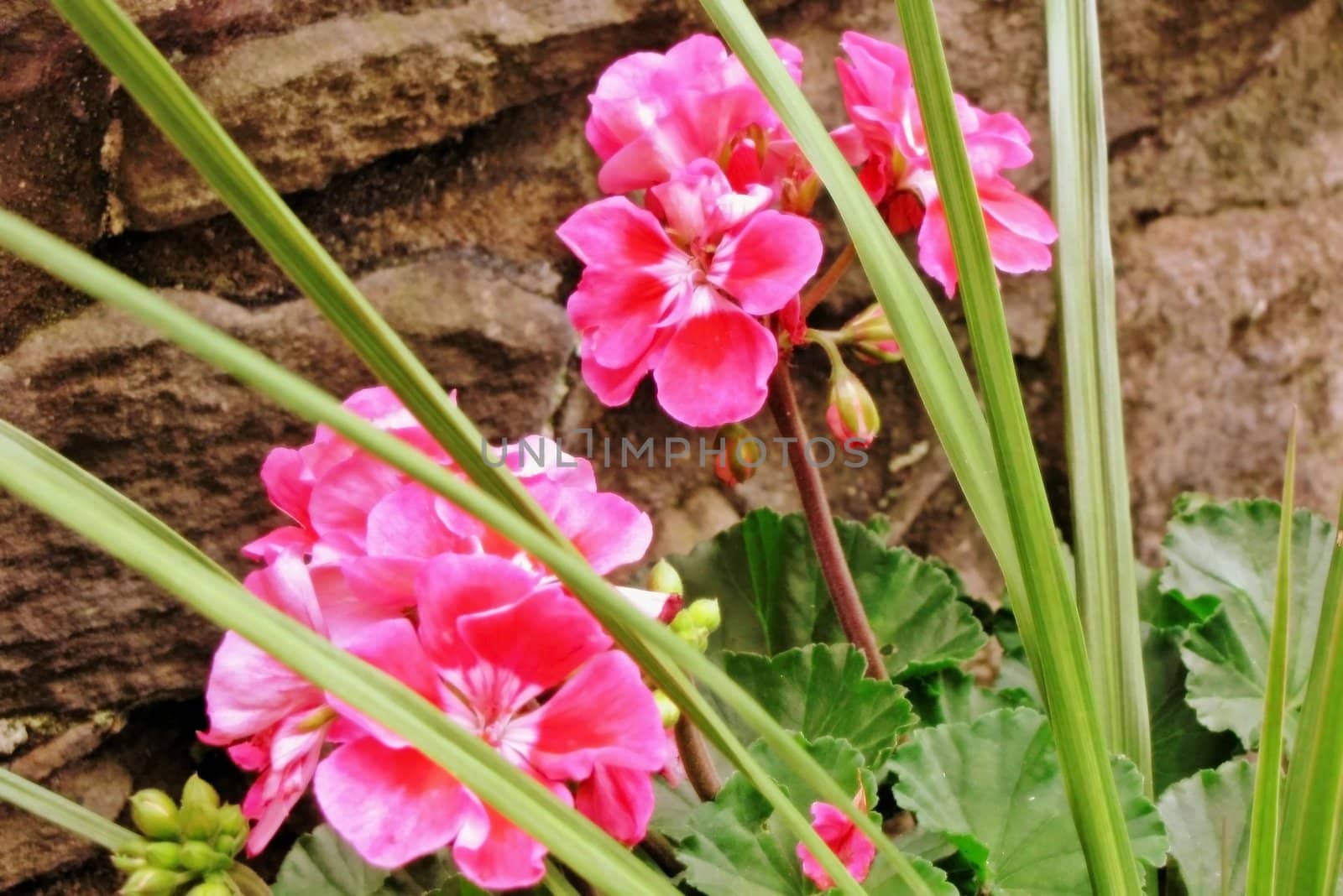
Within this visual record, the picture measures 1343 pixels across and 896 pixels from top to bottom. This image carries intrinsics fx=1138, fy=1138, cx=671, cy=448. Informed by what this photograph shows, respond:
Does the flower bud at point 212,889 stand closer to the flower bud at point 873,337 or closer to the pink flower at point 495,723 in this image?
the pink flower at point 495,723

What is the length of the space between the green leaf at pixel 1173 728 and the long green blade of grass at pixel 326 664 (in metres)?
0.55

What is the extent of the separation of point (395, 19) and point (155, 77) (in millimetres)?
488

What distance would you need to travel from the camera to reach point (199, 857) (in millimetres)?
583

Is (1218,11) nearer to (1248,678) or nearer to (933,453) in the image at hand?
(933,453)

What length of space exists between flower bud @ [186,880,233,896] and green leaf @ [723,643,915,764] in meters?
0.34

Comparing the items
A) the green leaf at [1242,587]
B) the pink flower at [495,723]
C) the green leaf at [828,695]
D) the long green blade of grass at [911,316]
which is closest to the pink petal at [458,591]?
the pink flower at [495,723]

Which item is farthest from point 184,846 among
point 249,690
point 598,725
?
point 598,725

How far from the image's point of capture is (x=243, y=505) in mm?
868

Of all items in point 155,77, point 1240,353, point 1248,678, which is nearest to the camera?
point 155,77

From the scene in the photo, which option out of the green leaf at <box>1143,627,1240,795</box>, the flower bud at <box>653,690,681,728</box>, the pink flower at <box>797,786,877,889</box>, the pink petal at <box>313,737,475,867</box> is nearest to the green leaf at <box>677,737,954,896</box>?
the pink flower at <box>797,786,877,889</box>

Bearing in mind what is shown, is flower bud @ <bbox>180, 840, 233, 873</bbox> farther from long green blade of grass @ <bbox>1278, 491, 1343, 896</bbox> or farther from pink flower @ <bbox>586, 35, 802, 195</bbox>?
long green blade of grass @ <bbox>1278, 491, 1343, 896</bbox>

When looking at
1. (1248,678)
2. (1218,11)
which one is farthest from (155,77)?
(1218,11)

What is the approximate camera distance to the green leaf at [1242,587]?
2.77 ft

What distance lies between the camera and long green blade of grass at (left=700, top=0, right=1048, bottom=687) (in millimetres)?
537
